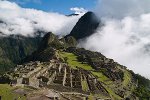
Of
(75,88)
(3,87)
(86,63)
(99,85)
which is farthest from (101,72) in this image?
(3,87)

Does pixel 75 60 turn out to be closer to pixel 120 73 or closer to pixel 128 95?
pixel 120 73

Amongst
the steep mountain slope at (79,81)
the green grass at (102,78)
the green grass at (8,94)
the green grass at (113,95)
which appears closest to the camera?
the green grass at (8,94)

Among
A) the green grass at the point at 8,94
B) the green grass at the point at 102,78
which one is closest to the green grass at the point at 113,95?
the green grass at the point at 102,78

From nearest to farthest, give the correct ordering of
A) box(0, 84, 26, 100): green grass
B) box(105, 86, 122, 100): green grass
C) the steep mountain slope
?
1. box(0, 84, 26, 100): green grass
2. the steep mountain slope
3. box(105, 86, 122, 100): green grass

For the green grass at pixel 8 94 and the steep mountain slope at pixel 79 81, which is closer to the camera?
the green grass at pixel 8 94

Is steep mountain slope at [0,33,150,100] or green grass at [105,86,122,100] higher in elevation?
steep mountain slope at [0,33,150,100]

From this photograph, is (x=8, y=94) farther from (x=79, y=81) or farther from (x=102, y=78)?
(x=102, y=78)

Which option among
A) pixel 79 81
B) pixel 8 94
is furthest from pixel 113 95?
pixel 8 94

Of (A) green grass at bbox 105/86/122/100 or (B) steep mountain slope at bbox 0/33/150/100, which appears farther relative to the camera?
(A) green grass at bbox 105/86/122/100

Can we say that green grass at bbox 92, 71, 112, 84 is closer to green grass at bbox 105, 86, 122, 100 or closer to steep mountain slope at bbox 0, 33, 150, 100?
steep mountain slope at bbox 0, 33, 150, 100

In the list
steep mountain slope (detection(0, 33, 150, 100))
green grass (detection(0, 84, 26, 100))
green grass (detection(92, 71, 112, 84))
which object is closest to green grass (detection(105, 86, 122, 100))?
steep mountain slope (detection(0, 33, 150, 100))

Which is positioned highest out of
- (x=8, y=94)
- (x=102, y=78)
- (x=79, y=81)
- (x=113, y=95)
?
(x=102, y=78)

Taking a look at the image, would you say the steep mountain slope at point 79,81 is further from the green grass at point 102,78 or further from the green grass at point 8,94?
the green grass at point 8,94

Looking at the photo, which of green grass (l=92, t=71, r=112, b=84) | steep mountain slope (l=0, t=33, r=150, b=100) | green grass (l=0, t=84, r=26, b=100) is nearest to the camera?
green grass (l=0, t=84, r=26, b=100)
